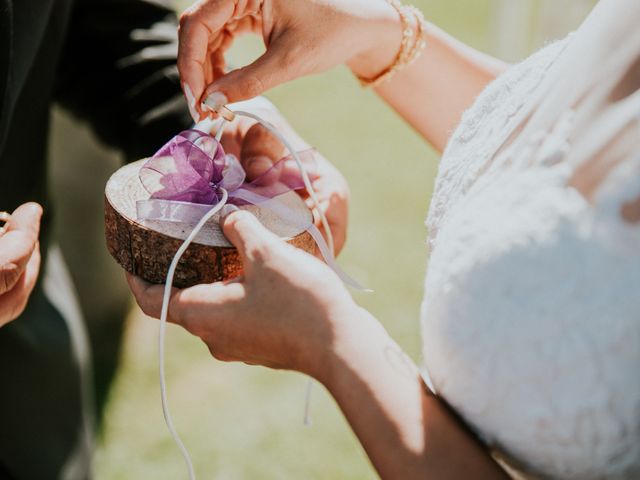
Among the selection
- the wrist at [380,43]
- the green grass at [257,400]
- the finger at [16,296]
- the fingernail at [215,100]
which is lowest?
the green grass at [257,400]

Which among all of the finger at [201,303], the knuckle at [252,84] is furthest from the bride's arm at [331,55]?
the finger at [201,303]

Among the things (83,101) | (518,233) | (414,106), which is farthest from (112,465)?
(518,233)

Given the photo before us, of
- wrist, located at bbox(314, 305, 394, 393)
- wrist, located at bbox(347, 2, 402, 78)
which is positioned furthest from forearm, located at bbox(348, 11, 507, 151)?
wrist, located at bbox(314, 305, 394, 393)

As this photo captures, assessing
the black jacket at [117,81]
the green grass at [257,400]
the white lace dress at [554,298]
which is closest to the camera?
the white lace dress at [554,298]

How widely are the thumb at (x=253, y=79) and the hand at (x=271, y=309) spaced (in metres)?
0.24

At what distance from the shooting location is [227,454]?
217 cm

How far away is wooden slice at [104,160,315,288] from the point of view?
0.90 metres

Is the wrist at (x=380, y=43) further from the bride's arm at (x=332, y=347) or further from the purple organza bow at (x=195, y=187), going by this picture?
the bride's arm at (x=332, y=347)

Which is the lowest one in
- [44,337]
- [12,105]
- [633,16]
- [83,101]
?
[44,337]

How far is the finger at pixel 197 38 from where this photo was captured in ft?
3.37

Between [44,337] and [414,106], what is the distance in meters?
0.91

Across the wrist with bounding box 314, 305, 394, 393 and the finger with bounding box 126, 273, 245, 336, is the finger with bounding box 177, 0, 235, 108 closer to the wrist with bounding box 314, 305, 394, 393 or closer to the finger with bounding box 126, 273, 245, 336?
the finger with bounding box 126, 273, 245, 336

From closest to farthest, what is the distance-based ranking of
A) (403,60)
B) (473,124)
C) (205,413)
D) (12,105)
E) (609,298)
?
(609,298) < (473,124) < (12,105) < (403,60) < (205,413)

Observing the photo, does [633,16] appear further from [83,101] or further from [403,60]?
[83,101]
